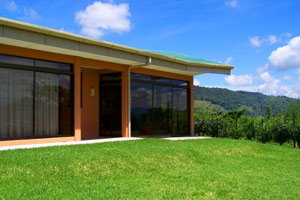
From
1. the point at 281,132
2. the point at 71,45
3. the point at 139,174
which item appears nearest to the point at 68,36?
the point at 71,45

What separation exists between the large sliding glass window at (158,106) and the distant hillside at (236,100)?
34.2m

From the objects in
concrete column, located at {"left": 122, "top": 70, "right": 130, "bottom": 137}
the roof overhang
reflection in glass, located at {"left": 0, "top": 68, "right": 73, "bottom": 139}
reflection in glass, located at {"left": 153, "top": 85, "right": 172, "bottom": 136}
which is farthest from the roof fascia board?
reflection in glass, located at {"left": 153, "top": 85, "right": 172, "bottom": 136}

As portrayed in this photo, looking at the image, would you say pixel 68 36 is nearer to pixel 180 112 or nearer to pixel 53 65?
pixel 53 65

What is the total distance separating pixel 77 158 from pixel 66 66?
4467mm

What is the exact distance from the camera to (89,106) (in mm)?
13422

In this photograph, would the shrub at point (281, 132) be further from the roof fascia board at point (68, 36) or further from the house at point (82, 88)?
the roof fascia board at point (68, 36)

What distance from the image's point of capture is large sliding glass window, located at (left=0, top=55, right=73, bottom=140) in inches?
365

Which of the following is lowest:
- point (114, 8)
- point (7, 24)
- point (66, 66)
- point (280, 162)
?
point (280, 162)

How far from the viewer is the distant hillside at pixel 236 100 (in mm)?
53156

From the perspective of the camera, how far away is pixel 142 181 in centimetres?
643

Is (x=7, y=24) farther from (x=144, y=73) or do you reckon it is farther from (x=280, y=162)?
(x=280, y=162)

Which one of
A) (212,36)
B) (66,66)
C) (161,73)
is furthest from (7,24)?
(212,36)

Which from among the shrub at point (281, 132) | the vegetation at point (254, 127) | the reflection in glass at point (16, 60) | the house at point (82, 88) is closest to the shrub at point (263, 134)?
the vegetation at point (254, 127)

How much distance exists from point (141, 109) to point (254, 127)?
289 inches
